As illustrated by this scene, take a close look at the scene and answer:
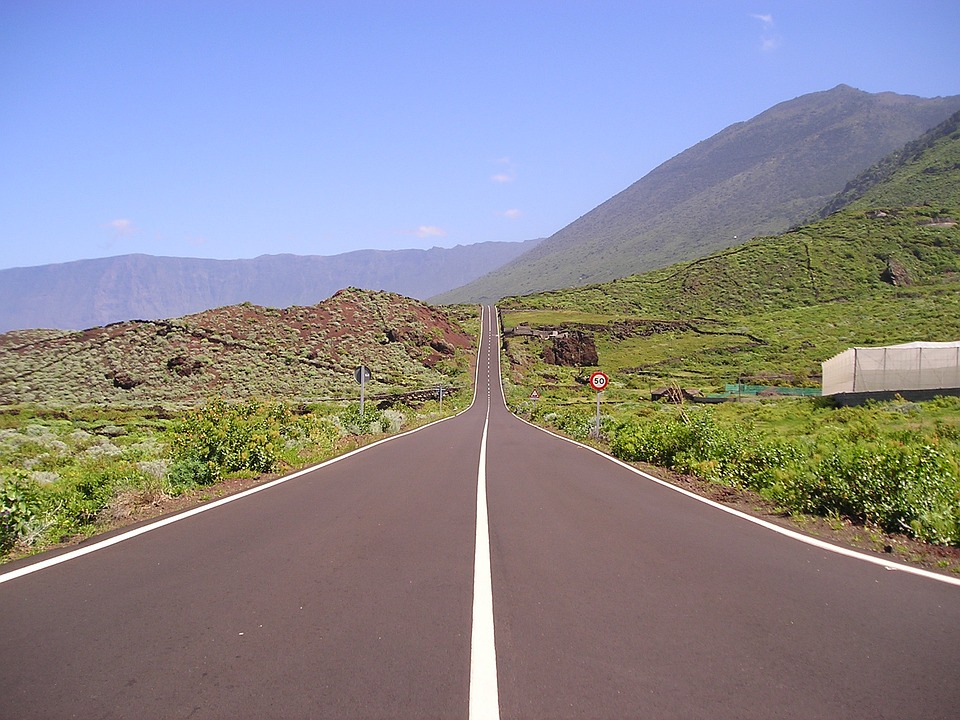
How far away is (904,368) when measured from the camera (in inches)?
1323

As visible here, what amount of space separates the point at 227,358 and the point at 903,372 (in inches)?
2061

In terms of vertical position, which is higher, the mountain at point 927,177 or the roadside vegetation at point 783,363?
the mountain at point 927,177

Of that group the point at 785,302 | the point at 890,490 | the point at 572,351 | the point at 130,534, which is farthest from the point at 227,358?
the point at 785,302

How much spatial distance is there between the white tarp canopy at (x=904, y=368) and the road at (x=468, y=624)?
30052 mm

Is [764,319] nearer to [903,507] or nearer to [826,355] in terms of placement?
[826,355]

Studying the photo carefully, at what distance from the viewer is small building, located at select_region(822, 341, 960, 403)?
1293 inches

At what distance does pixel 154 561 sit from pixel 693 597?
16.0 ft

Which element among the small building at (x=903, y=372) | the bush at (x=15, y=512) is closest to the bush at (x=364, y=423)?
the bush at (x=15, y=512)

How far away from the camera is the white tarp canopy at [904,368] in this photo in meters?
33.0

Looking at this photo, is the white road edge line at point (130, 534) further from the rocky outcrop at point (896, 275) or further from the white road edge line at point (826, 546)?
the rocky outcrop at point (896, 275)

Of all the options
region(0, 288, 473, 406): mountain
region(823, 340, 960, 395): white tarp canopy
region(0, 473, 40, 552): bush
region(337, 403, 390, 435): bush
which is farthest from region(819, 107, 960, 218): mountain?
region(0, 473, 40, 552): bush

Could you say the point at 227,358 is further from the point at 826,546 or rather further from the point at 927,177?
the point at 927,177

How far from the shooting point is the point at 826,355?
220ft

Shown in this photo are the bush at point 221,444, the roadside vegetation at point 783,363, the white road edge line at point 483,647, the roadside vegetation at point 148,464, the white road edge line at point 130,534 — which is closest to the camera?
the white road edge line at point 483,647
